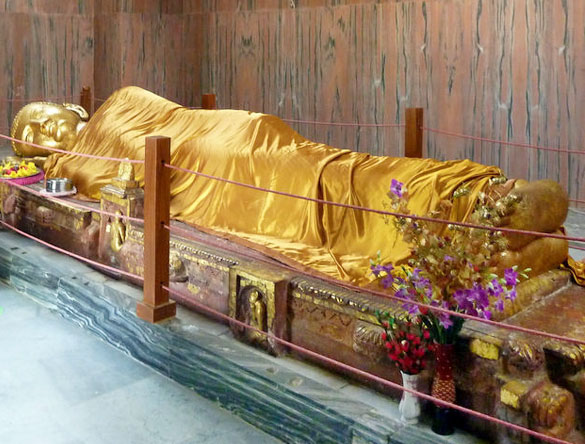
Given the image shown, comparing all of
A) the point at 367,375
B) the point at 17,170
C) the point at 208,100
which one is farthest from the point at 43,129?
the point at 367,375

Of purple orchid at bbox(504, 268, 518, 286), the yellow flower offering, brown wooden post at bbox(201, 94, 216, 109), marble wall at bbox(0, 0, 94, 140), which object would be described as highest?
marble wall at bbox(0, 0, 94, 140)

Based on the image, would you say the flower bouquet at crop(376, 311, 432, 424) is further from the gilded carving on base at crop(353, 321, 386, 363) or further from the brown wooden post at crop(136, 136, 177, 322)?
the brown wooden post at crop(136, 136, 177, 322)

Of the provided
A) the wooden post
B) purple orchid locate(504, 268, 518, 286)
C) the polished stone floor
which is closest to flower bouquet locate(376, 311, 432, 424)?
purple orchid locate(504, 268, 518, 286)

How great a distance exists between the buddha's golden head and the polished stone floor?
1924 mm

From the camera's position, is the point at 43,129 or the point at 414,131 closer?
the point at 43,129

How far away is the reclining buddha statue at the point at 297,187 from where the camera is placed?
9.99 ft

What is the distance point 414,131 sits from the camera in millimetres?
5457

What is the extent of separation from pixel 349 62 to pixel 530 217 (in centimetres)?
443

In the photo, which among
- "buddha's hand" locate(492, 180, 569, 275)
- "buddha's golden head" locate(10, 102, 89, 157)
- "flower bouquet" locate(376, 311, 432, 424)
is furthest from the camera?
"buddha's golden head" locate(10, 102, 89, 157)

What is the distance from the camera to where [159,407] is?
118 inches

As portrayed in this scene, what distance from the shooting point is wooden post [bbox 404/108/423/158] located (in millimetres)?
5445

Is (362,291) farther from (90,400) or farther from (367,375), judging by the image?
(90,400)

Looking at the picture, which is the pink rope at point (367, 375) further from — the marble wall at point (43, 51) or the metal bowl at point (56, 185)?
the marble wall at point (43, 51)

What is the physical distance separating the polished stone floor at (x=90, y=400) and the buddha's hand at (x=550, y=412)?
1.02 metres
